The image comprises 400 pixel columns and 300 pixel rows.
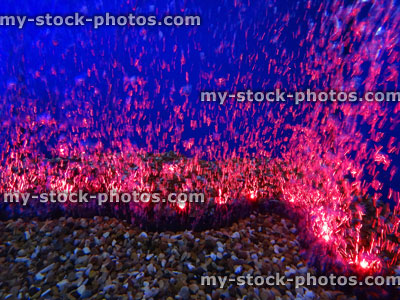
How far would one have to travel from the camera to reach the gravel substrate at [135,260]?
2008 mm

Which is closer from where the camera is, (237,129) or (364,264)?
(364,264)

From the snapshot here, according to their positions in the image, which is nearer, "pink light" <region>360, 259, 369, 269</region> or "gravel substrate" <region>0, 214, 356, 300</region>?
"gravel substrate" <region>0, 214, 356, 300</region>

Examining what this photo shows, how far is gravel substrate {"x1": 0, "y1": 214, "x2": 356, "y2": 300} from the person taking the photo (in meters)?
2.01

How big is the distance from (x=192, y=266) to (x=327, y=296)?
1.21m

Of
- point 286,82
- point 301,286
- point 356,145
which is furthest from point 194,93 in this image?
point 301,286

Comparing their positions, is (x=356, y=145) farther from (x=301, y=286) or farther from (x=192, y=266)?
(x=192, y=266)

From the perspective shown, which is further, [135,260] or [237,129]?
[237,129]

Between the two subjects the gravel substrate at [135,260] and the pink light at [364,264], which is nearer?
the gravel substrate at [135,260]

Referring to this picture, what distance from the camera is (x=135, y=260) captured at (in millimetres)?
2369

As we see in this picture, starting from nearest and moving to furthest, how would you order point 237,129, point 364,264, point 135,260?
1. point 364,264
2. point 135,260
3. point 237,129

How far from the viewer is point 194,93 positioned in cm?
580

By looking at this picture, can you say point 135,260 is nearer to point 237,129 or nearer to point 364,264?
point 364,264

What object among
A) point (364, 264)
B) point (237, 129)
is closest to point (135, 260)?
point (364, 264)

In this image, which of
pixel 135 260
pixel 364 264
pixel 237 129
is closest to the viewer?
pixel 364 264
